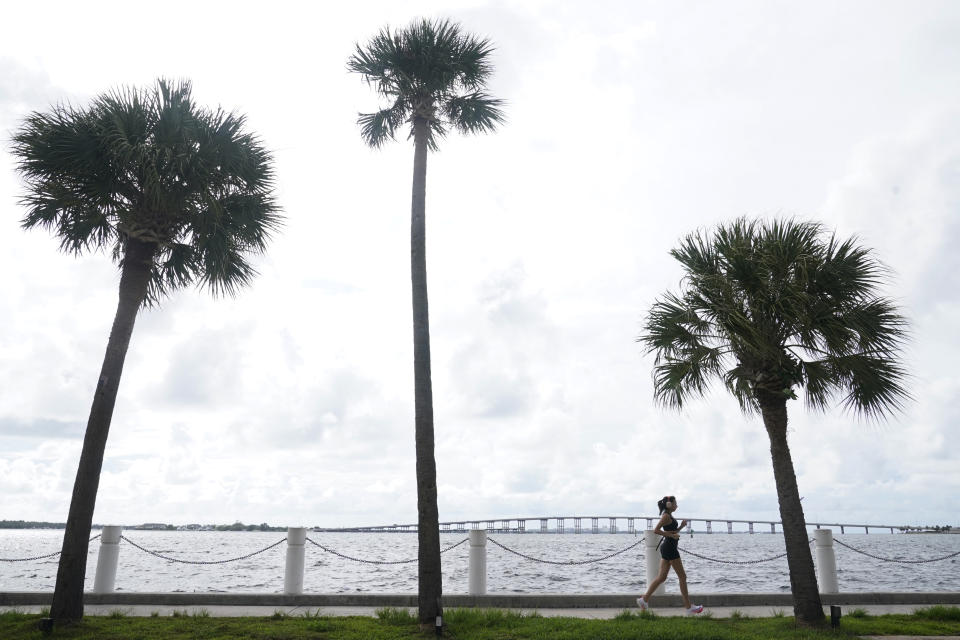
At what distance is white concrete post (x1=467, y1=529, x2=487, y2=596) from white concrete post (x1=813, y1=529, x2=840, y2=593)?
23.1 ft

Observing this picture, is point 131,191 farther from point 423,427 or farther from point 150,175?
point 423,427

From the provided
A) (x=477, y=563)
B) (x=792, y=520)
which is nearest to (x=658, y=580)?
(x=792, y=520)

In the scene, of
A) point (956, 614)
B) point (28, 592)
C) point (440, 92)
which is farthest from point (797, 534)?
point (28, 592)

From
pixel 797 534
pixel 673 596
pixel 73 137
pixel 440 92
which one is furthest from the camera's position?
pixel 440 92

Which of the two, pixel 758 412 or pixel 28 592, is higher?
pixel 758 412

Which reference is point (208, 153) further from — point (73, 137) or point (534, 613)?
point (534, 613)

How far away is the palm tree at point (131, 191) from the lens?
12008mm

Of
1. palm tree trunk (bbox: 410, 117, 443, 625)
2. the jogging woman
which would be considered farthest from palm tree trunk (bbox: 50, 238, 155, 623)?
the jogging woman

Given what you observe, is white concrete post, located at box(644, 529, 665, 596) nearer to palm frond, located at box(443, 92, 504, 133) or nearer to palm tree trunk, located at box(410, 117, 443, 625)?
palm tree trunk, located at box(410, 117, 443, 625)

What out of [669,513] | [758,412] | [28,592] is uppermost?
[758,412]

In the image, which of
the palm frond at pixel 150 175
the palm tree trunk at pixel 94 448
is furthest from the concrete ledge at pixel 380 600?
the palm frond at pixel 150 175

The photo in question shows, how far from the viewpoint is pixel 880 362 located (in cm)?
1188

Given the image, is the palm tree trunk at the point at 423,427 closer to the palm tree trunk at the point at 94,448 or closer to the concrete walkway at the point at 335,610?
the concrete walkway at the point at 335,610

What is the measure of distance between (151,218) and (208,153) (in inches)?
66.3
